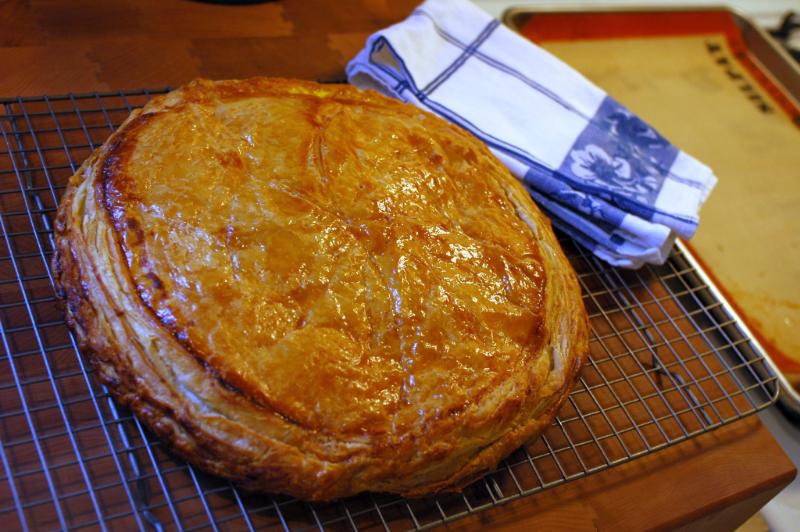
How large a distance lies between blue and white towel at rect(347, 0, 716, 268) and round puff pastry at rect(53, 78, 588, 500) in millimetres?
320

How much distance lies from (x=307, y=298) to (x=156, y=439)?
0.42 metres

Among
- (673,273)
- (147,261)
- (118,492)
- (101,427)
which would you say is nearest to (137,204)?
(147,261)

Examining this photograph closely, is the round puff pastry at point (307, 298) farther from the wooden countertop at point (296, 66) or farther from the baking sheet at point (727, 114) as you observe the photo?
the baking sheet at point (727, 114)

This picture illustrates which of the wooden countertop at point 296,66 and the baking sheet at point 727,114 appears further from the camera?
the baking sheet at point 727,114

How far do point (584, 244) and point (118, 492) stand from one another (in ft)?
4.81

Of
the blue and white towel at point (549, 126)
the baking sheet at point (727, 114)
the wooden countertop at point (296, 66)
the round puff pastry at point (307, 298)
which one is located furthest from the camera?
the baking sheet at point (727, 114)

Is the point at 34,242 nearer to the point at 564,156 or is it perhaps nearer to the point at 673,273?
the point at 564,156

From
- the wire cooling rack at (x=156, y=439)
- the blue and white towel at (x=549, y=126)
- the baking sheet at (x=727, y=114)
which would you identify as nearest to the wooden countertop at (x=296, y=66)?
the wire cooling rack at (x=156, y=439)

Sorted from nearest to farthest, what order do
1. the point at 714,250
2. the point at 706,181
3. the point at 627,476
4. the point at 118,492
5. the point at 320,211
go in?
the point at 118,492 → the point at 320,211 → the point at 627,476 → the point at 706,181 → the point at 714,250

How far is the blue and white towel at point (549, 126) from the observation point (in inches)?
84.2

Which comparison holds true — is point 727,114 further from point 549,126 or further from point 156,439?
point 156,439

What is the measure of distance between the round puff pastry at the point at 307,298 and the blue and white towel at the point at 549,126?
0.32 metres

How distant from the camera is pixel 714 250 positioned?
2.67 m

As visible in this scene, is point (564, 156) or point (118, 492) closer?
point (118, 492)
